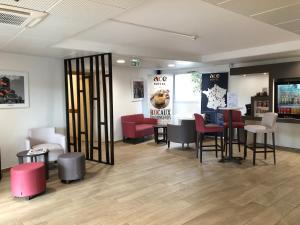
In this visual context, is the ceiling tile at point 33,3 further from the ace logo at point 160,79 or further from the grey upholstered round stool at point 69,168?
the ace logo at point 160,79

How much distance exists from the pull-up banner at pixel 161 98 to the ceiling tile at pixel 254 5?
5715mm

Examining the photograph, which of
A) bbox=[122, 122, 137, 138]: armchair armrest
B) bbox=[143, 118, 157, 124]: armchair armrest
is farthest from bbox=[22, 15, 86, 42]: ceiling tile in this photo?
bbox=[143, 118, 157, 124]: armchair armrest

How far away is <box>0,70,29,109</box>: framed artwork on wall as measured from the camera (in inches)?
198

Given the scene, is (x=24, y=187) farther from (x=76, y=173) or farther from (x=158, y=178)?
(x=158, y=178)

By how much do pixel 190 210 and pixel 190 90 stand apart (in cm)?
591

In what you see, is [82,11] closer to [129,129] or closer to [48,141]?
[48,141]

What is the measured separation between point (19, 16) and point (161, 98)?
19.5 ft

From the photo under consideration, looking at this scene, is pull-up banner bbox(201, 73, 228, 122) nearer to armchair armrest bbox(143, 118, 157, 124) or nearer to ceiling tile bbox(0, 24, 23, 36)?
armchair armrest bbox(143, 118, 157, 124)

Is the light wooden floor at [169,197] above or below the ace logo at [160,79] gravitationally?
below

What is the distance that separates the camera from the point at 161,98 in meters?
8.30

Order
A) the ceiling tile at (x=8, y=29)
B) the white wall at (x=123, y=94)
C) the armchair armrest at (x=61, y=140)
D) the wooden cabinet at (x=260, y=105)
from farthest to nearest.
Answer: the white wall at (x=123, y=94), the wooden cabinet at (x=260, y=105), the armchair armrest at (x=61, y=140), the ceiling tile at (x=8, y=29)

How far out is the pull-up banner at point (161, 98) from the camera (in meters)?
8.30

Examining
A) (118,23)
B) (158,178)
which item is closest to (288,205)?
(158,178)

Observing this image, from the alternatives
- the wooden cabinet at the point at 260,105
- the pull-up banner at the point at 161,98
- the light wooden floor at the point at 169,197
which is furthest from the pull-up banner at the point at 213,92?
the light wooden floor at the point at 169,197
